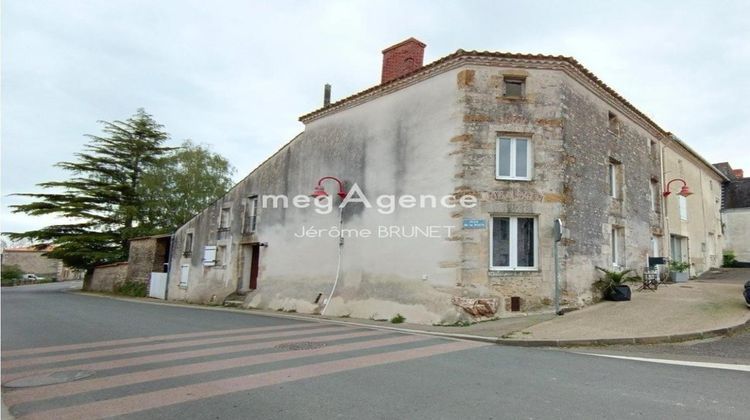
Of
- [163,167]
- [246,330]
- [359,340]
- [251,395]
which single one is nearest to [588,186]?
[359,340]

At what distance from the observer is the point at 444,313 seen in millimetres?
10891

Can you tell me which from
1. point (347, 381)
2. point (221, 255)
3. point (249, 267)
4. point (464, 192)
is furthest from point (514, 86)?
point (221, 255)

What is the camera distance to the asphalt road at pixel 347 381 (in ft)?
13.6

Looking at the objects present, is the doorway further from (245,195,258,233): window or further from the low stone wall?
the low stone wall

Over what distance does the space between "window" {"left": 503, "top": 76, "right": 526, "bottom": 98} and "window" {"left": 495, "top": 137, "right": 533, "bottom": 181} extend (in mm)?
1278

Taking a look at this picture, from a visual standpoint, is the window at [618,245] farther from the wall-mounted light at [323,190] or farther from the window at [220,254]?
the window at [220,254]

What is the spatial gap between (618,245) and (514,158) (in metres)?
5.32

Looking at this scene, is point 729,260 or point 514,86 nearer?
point 514,86

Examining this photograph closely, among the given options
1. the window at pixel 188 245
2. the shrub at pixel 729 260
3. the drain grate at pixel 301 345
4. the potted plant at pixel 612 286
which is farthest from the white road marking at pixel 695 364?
the shrub at pixel 729 260

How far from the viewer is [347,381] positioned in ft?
17.0

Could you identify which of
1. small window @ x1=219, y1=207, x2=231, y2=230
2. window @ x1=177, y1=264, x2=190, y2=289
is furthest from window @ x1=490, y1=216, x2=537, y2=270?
window @ x1=177, y1=264, x2=190, y2=289

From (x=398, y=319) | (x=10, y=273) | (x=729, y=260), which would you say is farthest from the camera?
(x=10, y=273)

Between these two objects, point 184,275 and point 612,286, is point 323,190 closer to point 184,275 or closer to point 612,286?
point 612,286

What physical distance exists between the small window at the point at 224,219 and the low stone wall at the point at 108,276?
1055cm
